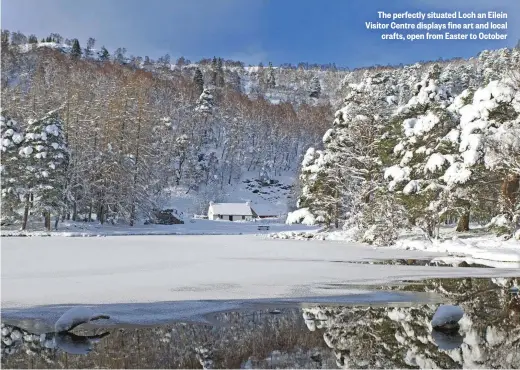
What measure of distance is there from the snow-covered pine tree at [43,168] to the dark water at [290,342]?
32.9m

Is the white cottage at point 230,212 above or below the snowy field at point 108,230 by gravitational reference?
above

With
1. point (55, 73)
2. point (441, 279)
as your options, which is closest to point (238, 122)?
point (55, 73)

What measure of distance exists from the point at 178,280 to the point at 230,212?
65.2 meters

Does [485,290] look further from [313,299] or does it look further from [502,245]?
[502,245]

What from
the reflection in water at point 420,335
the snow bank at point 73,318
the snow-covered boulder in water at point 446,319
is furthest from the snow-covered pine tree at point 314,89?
the snow bank at point 73,318

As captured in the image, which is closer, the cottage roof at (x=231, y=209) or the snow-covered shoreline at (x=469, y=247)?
the snow-covered shoreline at (x=469, y=247)

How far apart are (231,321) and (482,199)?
21274mm

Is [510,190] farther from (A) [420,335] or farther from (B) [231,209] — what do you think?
(B) [231,209]

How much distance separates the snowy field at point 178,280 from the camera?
30.8 feet

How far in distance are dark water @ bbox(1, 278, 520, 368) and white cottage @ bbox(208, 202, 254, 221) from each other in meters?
68.1

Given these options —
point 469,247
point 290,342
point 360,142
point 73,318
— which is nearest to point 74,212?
point 360,142

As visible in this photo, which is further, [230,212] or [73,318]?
[230,212]

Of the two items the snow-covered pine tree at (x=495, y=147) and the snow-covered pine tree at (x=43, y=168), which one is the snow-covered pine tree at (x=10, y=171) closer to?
the snow-covered pine tree at (x=43, y=168)

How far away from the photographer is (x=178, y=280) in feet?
41.1
